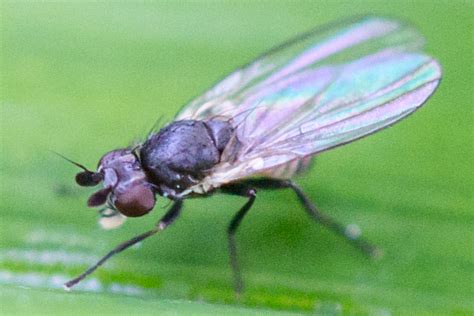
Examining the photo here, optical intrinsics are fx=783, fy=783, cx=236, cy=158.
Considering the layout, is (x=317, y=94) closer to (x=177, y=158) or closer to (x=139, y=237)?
(x=177, y=158)

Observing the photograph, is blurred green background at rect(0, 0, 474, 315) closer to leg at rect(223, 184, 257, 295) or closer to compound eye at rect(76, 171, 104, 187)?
leg at rect(223, 184, 257, 295)

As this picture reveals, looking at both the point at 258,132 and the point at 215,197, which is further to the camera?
the point at 215,197

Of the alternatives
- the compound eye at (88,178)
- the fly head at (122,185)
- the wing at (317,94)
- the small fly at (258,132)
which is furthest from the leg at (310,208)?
the compound eye at (88,178)

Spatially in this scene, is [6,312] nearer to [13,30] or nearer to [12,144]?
[12,144]

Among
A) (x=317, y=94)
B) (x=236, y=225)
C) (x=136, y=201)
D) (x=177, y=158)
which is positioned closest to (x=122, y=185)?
(x=136, y=201)

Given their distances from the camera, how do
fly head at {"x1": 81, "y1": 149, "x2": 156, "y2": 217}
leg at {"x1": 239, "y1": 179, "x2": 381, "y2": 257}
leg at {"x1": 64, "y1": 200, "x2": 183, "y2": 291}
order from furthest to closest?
leg at {"x1": 239, "y1": 179, "x2": 381, "y2": 257} → fly head at {"x1": 81, "y1": 149, "x2": 156, "y2": 217} → leg at {"x1": 64, "y1": 200, "x2": 183, "y2": 291}

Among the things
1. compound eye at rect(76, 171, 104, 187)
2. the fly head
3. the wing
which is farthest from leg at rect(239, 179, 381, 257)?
compound eye at rect(76, 171, 104, 187)
